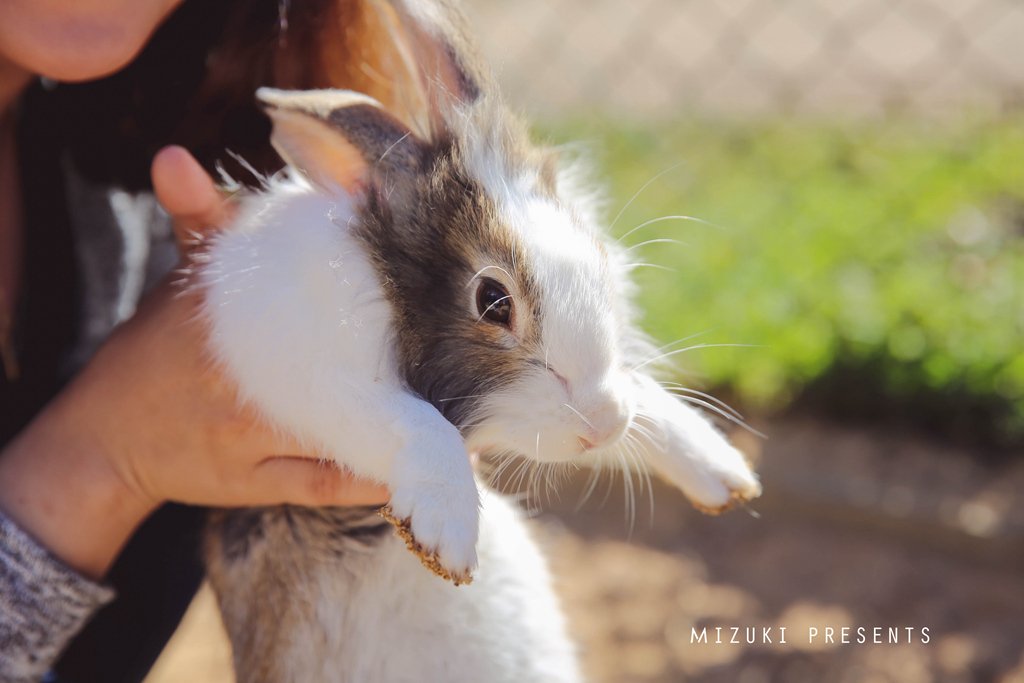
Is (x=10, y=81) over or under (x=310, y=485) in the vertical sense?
over

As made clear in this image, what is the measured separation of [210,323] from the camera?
2047 millimetres

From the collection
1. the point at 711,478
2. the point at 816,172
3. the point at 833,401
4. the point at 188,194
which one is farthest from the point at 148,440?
the point at 816,172

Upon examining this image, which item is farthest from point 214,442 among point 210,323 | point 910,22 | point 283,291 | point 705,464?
point 910,22

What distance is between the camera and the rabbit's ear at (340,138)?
5.84ft

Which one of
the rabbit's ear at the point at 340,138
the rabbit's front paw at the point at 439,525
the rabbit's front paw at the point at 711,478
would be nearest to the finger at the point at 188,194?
the rabbit's ear at the point at 340,138

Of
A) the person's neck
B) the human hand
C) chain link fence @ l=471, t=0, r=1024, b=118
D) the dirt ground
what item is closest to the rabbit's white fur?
the human hand

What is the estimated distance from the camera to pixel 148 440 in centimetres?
215

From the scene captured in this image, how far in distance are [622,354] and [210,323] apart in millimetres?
775

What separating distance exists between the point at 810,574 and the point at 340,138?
7.43ft

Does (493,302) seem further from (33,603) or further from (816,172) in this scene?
(816,172)

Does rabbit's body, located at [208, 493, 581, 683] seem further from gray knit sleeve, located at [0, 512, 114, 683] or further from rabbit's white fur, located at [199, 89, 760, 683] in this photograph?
gray knit sleeve, located at [0, 512, 114, 683]

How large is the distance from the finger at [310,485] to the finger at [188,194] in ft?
1.56

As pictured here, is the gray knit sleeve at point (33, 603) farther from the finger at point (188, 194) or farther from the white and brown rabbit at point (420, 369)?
the finger at point (188, 194)

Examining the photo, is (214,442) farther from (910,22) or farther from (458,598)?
(910,22)
